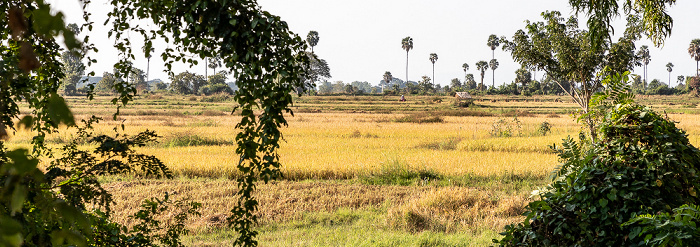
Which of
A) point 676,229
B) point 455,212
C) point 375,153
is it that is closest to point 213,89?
point 375,153

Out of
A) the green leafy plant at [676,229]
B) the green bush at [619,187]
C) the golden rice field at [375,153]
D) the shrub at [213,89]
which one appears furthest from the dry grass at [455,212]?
the shrub at [213,89]

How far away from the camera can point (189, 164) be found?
43.9 feet

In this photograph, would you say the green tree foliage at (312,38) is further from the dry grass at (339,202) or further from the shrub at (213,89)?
the dry grass at (339,202)

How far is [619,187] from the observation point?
3.71 metres

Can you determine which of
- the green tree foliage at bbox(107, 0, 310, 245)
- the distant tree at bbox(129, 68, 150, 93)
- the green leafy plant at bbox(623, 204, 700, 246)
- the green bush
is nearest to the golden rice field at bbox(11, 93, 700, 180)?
the distant tree at bbox(129, 68, 150, 93)

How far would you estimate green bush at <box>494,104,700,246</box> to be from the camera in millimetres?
3627

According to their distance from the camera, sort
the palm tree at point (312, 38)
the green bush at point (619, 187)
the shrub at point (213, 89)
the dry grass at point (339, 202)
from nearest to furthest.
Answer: the green bush at point (619, 187)
the dry grass at point (339, 202)
the shrub at point (213, 89)
the palm tree at point (312, 38)

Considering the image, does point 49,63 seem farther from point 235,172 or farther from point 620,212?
point 235,172

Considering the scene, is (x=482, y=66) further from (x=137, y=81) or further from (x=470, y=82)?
(x=137, y=81)

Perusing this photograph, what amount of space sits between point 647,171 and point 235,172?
34.1 feet

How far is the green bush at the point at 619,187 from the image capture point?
11.9 ft

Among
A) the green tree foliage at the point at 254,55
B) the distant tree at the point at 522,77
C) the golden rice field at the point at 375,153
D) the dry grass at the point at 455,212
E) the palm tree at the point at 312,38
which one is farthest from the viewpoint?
the palm tree at the point at 312,38

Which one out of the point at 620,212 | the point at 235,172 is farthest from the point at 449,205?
the point at 235,172

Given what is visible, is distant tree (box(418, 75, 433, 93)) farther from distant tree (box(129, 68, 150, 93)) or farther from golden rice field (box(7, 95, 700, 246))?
golden rice field (box(7, 95, 700, 246))
